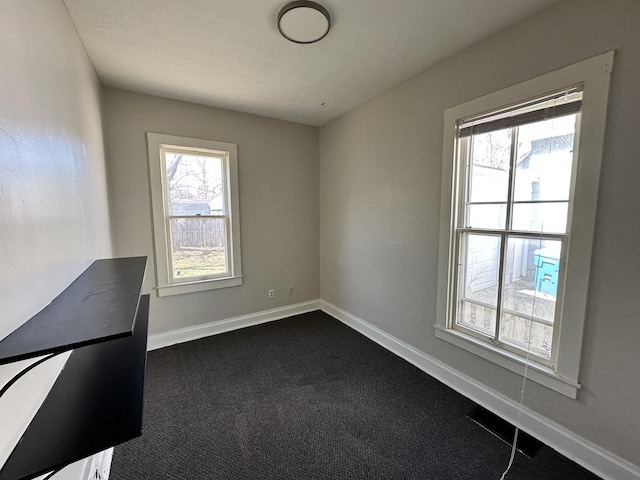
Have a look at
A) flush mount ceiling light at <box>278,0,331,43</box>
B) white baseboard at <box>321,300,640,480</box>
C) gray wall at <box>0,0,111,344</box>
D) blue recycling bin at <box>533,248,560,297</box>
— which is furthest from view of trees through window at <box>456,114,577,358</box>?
gray wall at <box>0,0,111,344</box>

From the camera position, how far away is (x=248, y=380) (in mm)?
2281

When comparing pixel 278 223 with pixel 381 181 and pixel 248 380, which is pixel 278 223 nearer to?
pixel 381 181

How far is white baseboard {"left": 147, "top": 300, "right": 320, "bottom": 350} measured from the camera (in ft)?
9.31

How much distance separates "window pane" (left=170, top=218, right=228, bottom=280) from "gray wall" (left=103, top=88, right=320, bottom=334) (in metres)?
0.22

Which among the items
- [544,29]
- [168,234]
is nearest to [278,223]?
[168,234]

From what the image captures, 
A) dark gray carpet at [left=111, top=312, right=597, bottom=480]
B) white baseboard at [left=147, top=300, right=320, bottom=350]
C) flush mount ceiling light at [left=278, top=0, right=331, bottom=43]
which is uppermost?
flush mount ceiling light at [left=278, top=0, right=331, bottom=43]

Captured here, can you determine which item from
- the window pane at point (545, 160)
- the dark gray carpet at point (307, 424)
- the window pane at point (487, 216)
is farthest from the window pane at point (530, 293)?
the dark gray carpet at point (307, 424)

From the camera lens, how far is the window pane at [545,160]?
1.52m

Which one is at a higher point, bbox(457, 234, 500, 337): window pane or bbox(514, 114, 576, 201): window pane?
bbox(514, 114, 576, 201): window pane

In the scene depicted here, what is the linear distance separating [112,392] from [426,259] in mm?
2175

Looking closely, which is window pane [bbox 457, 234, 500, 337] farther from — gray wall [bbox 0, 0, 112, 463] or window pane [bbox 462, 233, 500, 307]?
gray wall [bbox 0, 0, 112, 463]

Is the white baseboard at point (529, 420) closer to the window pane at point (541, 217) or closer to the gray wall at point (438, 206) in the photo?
the gray wall at point (438, 206)

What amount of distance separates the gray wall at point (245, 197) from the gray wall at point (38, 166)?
3.18 ft

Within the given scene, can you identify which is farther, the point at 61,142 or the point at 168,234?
the point at 168,234
